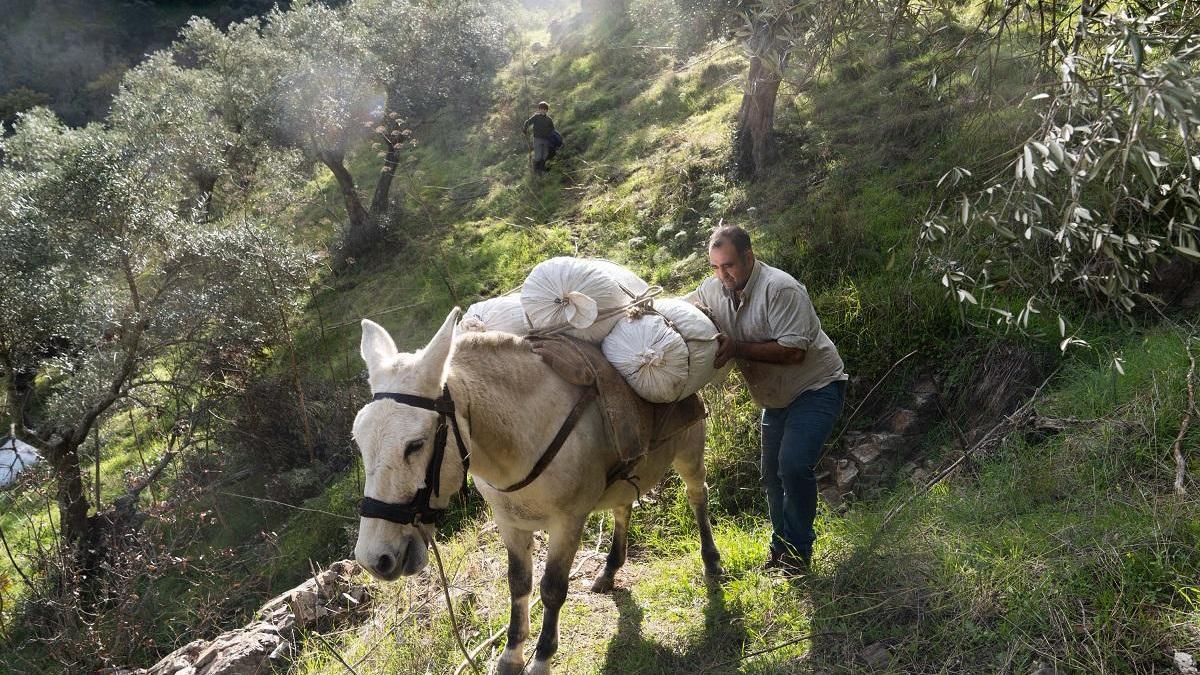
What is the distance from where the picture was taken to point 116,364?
10.9 m

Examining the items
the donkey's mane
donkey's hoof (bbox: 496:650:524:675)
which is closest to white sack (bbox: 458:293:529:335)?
the donkey's mane

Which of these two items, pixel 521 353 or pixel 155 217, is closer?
pixel 521 353

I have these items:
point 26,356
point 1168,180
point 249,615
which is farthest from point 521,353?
point 26,356

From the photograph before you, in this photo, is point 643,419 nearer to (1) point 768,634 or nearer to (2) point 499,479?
(2) point 499,479

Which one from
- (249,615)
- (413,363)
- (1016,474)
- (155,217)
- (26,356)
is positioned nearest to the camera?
(413,363)

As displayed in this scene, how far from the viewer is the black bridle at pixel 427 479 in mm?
3260

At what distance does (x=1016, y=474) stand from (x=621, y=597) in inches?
109

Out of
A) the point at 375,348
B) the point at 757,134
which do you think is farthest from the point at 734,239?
the point at 757,134

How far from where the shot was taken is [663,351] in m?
4.20

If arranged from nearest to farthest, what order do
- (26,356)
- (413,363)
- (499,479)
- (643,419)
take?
1. (413,363)
2. (499,479)
3. (643,419)
4. (26,356)

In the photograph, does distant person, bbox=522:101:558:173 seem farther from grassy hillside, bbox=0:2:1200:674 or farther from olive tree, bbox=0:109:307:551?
olive tree, bbox=0:109:307:551

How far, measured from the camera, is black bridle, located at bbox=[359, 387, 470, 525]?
10.7 ft

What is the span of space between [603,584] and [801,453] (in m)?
1.81

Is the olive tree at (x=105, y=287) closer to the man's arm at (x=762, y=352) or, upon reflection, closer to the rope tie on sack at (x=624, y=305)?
the rope tie on sack at (x=624, y=305)
